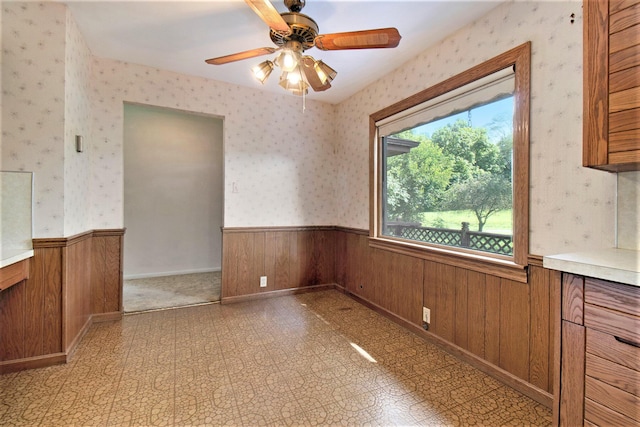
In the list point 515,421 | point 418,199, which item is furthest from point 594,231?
point 418,199

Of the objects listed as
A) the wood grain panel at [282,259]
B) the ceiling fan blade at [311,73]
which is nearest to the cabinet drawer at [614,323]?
the ceiling fan blade at [311,73]

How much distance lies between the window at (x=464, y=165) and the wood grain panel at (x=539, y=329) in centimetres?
13

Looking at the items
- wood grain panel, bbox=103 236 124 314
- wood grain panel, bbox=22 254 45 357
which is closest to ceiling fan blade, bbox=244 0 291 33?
wood grain panel, bbox=22 254 45 357

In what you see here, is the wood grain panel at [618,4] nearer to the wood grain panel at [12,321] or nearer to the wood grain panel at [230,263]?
the wood grain panel at [230,263]

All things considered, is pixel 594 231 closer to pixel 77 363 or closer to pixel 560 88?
pixel 560 88

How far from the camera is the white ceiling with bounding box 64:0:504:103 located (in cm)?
204

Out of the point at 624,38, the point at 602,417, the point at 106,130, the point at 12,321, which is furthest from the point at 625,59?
the point at 106,130

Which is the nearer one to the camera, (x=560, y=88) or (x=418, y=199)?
(x=560, y=88)

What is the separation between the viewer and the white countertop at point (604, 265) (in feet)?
3.01

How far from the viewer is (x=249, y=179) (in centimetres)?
354

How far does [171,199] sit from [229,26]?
3436 mm

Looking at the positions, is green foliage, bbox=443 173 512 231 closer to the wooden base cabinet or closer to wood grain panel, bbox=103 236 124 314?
the wooden base cabinet

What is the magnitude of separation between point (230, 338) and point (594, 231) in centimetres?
266

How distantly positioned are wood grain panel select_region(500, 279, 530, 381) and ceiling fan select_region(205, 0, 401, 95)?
171 centimetres
